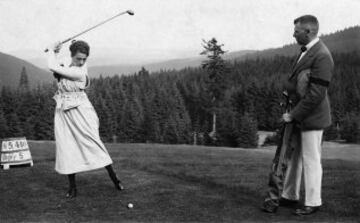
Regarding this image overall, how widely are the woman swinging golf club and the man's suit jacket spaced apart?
3.37 meters

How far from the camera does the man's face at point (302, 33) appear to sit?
6.73 meters

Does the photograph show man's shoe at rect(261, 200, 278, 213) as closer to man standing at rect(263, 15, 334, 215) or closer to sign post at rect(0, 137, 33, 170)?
man standing at rect(263, 15, 334, 215)

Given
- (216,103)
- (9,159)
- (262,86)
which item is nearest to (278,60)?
(262,86)

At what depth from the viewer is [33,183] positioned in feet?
31.7

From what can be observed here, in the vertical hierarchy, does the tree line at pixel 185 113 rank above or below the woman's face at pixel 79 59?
below

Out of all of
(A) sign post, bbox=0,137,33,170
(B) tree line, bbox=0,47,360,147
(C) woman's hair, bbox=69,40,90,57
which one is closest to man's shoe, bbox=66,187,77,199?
(C) woman's hair, bbox=69,40,90,57

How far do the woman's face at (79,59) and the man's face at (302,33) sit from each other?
11.5 feet

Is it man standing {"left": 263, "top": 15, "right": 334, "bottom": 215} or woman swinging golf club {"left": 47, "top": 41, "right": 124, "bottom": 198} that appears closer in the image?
man standing {"left": 263, "top": 15, "right": 334, "bottom": 215}

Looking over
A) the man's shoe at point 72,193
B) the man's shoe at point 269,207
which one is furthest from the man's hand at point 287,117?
the man's shoe at point 72,193

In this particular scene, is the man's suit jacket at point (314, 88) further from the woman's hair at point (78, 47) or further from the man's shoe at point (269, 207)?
the woman's hair at point (78, 47)

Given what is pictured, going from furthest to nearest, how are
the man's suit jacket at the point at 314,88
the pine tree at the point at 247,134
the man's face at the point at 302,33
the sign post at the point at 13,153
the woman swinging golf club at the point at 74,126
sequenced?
the pine tree at the point at 247,134 < the sign post at the point at 13,153 < the woman swinging golf club at the point at 74,126 < the man's face at the point at 302,33 < the man's suit jacket at the point at 314,88

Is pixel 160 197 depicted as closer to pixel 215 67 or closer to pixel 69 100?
pixel 69 100

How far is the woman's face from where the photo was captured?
8139 mm

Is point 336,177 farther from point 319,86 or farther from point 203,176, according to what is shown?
point 319,86
